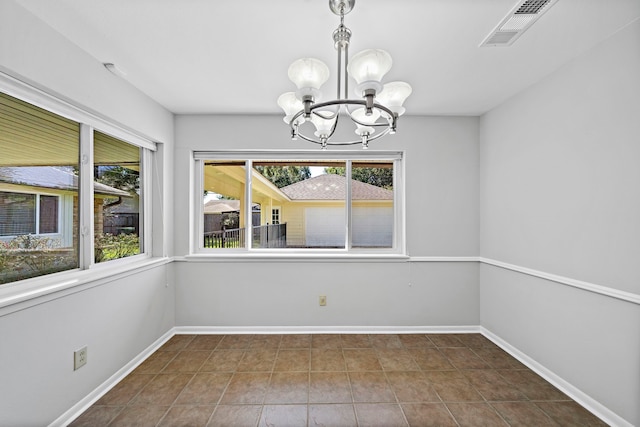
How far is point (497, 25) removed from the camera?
168 centimetres

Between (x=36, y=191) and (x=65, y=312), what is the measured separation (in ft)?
2.49

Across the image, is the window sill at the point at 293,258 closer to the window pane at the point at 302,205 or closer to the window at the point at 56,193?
the window pane at the point at 302,205

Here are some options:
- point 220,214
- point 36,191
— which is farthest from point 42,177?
point 220,214

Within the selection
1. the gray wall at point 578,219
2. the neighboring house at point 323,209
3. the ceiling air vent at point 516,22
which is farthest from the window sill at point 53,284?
the gray wall at point 578,219

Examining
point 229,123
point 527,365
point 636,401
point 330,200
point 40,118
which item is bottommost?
point 527,365

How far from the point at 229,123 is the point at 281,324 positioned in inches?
87.6

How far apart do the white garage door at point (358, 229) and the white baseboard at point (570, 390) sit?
1.48 metres

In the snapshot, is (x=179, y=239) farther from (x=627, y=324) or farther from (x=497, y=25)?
(x=627, y=324)

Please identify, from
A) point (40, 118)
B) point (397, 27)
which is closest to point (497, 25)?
point (397, 27)

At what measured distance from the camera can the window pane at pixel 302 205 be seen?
3.32 meters

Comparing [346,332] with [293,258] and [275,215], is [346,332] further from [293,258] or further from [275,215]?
[275,215]

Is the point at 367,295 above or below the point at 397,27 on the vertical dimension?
below

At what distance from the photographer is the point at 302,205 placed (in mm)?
3367

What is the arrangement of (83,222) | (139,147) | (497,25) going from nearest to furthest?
(497,25)
(83,222)
(139,147)
